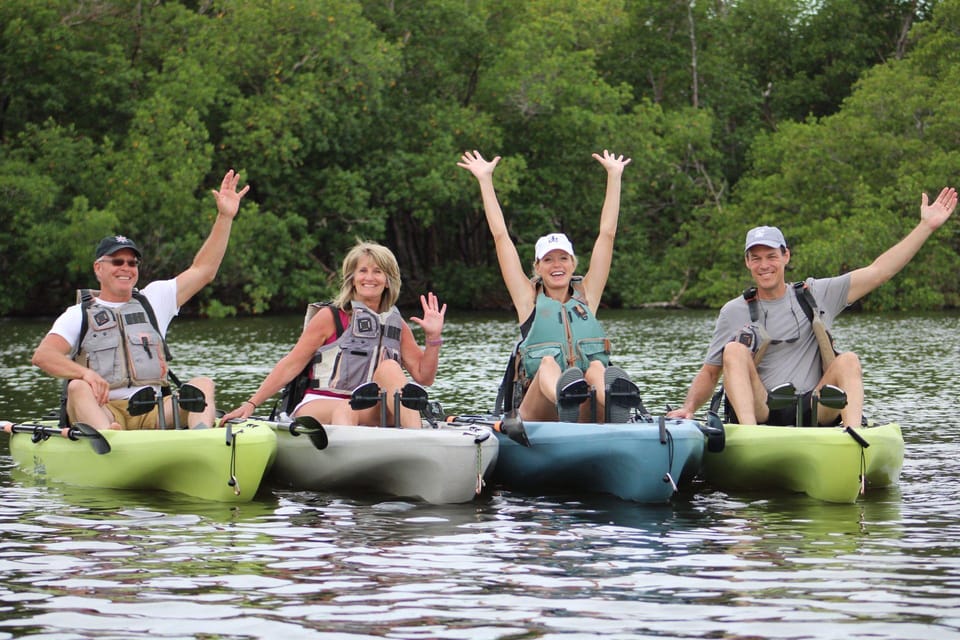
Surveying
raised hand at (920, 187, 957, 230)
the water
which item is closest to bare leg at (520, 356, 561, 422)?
the water

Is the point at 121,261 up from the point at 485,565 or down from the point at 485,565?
up

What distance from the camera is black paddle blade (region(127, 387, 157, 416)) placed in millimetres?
9305

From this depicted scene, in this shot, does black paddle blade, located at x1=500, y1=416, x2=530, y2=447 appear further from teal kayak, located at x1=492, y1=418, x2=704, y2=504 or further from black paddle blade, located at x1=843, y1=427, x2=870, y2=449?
black paddle blade, located at x1=843, y1=427, x2=870, y2=449

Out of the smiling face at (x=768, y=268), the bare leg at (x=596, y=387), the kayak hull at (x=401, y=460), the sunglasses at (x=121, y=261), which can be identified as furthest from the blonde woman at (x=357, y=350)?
the smiling face at (x=768, y=268)

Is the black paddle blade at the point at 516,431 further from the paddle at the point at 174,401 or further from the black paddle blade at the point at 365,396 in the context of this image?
the paddle at the point at 174,401

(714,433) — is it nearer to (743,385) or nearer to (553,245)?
(743,385)

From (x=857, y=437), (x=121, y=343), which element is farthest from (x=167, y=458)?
(x=857, y=437)

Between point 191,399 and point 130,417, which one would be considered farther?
point 130,417

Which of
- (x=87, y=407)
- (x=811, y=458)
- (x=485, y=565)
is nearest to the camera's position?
(x=485, y=565)

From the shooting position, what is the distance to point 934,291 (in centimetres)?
4228

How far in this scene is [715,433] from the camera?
921 cm

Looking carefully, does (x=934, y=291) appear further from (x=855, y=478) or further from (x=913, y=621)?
(x=913, y=621)

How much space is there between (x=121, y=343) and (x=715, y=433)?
3.58 meters

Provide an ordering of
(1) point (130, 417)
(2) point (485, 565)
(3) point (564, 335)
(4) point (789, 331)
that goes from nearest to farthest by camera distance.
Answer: (2) point (485, 565)
(4) point (789, 331)
(3) point (564, 335)
(1) point (130, 417)
